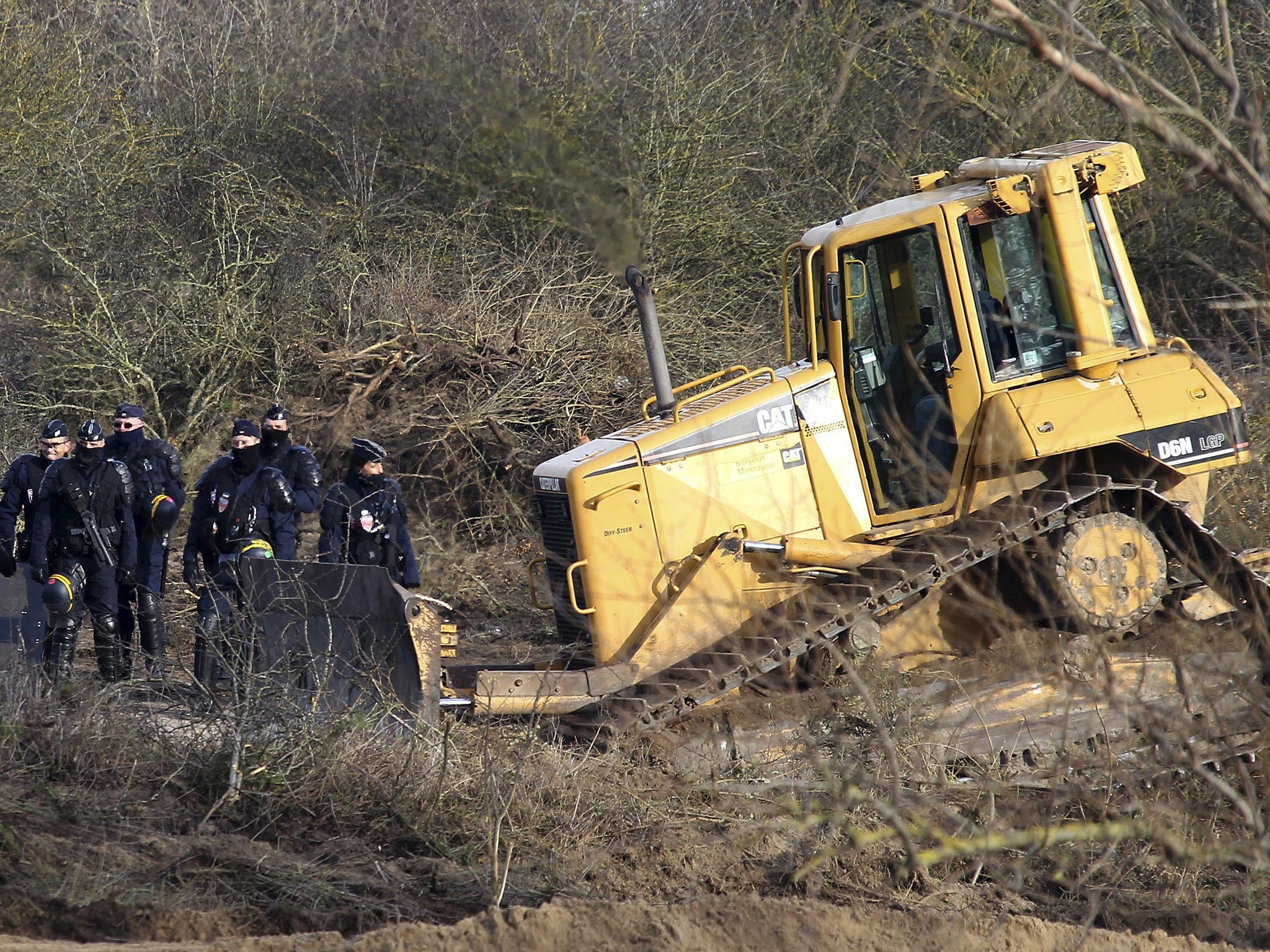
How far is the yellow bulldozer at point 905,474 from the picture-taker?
5.98 metres

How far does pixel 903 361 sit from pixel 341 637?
320 cm

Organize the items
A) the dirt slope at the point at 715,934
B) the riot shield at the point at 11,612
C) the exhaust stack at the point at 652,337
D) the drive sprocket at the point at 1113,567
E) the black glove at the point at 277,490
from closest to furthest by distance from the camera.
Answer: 1. the dirt slope at the point at 715,934
2. the drive sprocket at the point at 1113,567
3. the exhaust stack at the point at 652,337
4. the black glove at the point at 277,490
5. the riot shield at the point at 11,612

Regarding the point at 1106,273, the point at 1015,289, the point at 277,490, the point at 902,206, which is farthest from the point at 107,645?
the point at 1106,273

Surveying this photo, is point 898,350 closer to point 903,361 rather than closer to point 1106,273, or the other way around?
point 903,361

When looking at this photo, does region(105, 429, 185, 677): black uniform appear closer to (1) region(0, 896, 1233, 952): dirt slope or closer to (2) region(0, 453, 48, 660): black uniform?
(2) region(0, 453, 48, 660): black uniform

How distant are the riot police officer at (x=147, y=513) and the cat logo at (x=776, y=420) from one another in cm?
399

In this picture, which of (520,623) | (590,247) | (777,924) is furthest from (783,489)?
(590,247)

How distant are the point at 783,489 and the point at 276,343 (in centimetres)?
722

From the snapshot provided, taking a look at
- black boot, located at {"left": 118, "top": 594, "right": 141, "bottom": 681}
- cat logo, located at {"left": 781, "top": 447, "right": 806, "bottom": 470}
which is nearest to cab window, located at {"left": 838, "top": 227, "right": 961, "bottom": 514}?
cat logo, located at {"left": 781, "top": 447, "right": 806, "bottom": 470}

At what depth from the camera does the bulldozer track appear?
19.2ft

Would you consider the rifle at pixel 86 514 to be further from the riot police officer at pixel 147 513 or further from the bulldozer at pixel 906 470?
the bulldozer at pixel 906 470

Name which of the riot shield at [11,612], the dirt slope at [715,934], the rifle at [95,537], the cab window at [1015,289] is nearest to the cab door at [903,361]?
the cab window at [1015,289]

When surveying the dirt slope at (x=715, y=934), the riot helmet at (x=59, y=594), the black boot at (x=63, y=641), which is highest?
the riot helmet at (x=59, y=594)

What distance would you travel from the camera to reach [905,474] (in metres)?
6.43
